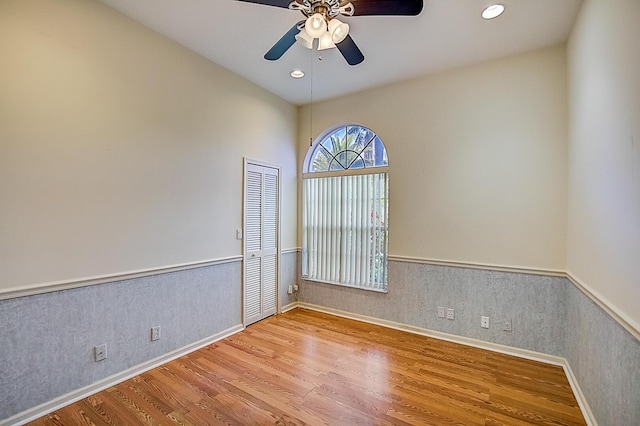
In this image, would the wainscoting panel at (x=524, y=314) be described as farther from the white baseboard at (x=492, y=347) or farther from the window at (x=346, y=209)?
the window at (x=346, y=209)

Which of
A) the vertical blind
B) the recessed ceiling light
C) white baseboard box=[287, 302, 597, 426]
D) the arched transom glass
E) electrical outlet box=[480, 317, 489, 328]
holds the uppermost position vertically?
the recessed ceiling light

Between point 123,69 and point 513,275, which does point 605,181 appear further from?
point 123,69

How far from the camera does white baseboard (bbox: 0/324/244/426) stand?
1.89 m

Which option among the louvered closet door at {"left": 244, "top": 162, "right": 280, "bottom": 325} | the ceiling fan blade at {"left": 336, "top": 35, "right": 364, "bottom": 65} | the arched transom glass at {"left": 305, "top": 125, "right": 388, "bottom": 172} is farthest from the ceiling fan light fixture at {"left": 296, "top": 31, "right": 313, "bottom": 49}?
the arched transom glass at {"left": 305, "top": 125, "right": 388, "bottom": 172}

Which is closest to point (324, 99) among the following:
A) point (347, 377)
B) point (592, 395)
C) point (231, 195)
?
point (231, 195)

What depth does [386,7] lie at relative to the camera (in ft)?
5.69

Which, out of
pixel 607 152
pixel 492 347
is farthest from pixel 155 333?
pixel 607 152

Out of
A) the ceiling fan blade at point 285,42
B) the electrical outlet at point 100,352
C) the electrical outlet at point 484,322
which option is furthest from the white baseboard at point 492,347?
the ceiling fan blade at point 285,42

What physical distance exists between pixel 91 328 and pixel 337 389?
1.97 meters

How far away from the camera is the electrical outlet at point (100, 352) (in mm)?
2223

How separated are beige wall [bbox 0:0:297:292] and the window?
50.3 inches

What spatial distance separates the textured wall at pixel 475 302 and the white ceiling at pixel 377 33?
223 centimetres

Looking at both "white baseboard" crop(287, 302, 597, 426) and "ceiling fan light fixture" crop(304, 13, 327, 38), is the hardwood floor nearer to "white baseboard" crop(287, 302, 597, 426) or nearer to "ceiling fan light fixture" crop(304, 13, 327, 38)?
"white baseboard" crop(287, 302, 597, 426)

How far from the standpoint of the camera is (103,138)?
227 centimetres
